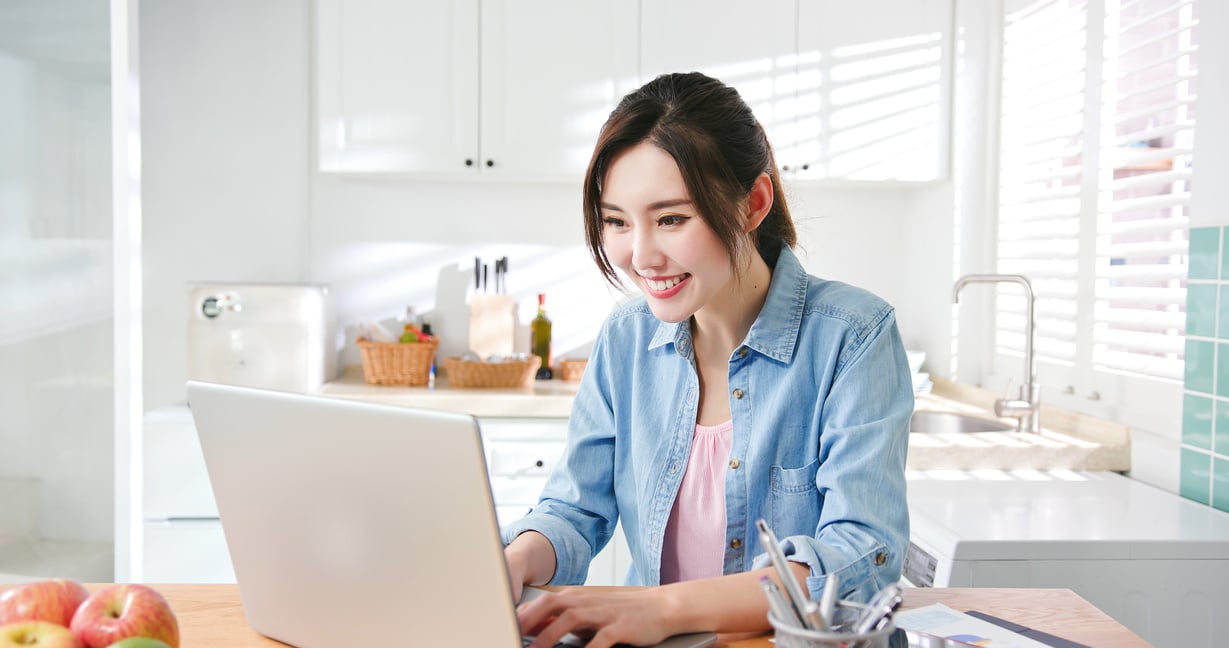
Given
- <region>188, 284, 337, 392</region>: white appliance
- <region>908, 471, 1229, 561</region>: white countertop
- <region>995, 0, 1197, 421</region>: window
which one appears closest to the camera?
<region>908, 471, 1229, 561</region>: white countertop

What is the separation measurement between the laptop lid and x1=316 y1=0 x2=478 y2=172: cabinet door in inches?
84.1

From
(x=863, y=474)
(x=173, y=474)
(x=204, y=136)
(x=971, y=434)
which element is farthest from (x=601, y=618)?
(x=204, y=136)

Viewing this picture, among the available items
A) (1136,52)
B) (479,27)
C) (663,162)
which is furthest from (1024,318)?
(663,162)

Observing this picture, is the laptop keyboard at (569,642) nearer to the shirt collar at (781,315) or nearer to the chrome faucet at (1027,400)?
the shirt collar at (781,315)

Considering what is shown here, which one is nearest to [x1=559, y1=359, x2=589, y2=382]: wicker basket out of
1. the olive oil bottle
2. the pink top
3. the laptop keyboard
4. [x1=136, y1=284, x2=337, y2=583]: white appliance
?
the olive oil bottle

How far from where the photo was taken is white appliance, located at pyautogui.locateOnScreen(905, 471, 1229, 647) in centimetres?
170

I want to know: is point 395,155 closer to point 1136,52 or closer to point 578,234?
point 578,234

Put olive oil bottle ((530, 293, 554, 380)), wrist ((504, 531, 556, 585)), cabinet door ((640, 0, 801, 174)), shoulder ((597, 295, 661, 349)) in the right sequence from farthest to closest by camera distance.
→ olive oil bottle ((530, 293, 554, 380)) < cabinet door ((640, 0, 801, 174)) < shoulder ((597, 295, 661, 349)) < wrist ((504, 531, 556, 585))

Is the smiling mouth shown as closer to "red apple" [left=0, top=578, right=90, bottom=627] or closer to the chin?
the chin

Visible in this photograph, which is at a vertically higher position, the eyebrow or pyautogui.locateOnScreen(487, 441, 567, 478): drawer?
the eyebrow

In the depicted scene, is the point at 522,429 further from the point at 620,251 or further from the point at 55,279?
the point at 620,251

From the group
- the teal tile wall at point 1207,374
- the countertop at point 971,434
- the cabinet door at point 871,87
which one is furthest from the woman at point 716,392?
the cabinet door at point 871,87

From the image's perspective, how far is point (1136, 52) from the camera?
2303 millimetres

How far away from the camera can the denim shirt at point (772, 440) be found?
111cm
